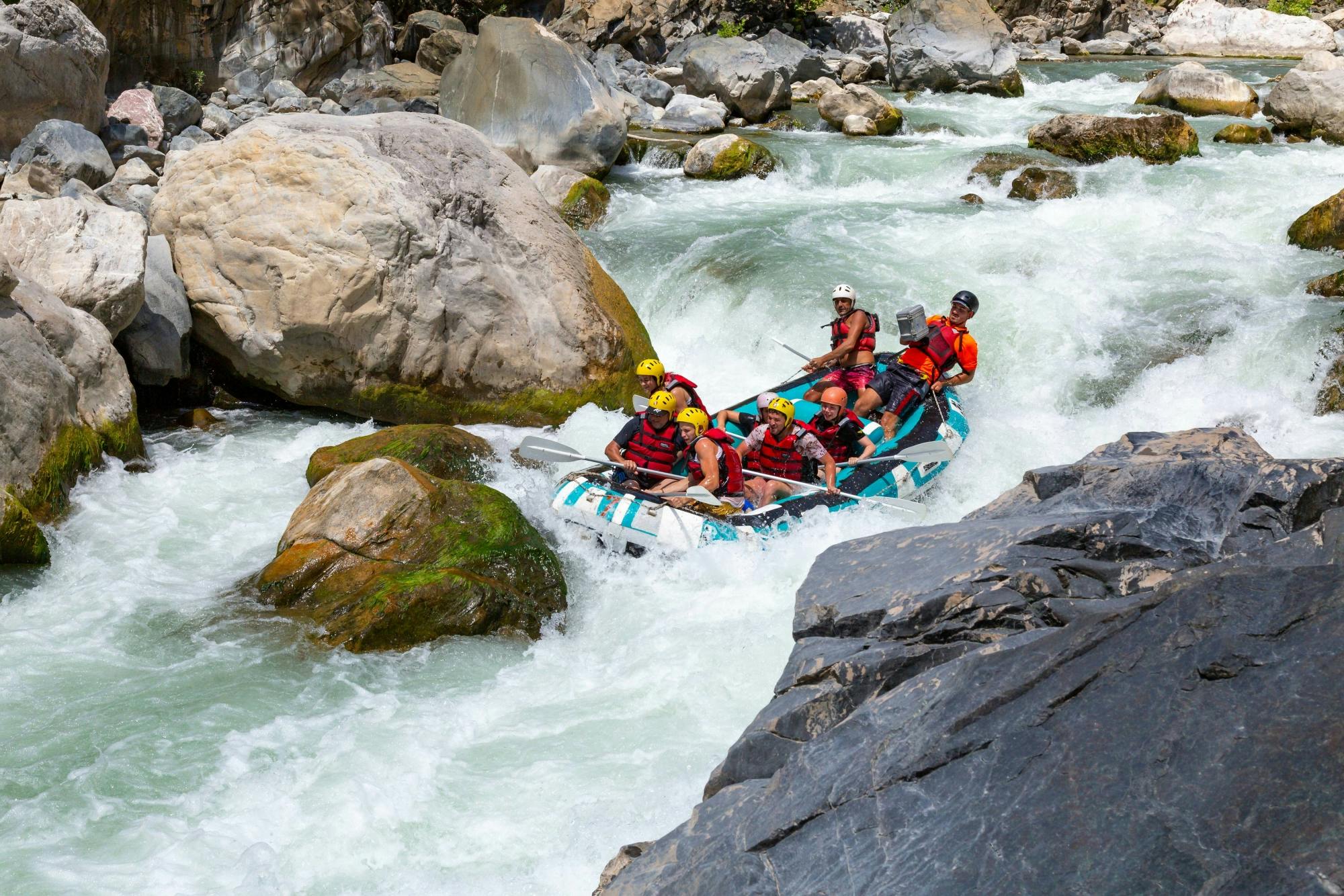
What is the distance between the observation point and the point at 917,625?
3393mm

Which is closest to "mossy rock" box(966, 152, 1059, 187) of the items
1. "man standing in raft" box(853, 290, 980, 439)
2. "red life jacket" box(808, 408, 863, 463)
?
"man standing in raft" box(853, 290, 980, 439)

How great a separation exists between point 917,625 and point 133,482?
18.9 ft

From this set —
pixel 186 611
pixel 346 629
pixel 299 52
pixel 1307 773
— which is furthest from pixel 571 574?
pixel 299 52

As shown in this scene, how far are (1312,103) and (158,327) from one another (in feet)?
46.4

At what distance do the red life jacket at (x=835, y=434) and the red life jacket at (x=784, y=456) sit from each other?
0.19m

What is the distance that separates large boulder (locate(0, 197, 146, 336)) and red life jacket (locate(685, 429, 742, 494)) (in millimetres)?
3899

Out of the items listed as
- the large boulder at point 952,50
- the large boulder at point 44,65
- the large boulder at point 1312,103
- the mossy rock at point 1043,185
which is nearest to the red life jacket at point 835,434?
the mossy rock at point 1043,185

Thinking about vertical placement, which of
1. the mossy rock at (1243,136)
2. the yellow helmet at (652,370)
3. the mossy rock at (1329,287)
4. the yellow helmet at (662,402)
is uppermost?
the yellow helmet at (662,402)

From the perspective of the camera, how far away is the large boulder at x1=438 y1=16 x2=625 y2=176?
14.1 meters

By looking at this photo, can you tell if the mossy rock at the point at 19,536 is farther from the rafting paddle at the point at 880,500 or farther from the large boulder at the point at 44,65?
the large boulder at the point at 44,65

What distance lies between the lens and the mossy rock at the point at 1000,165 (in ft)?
45.2

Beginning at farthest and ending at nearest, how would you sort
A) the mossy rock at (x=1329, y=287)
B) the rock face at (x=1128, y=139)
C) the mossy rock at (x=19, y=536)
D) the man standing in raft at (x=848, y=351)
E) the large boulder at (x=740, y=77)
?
the large boulder at (x=740, y=77) < the rock face at (x=1128, y=139) < the mossy rock at (x=1329, y=287) < the man standing in raft at (x=848, y=351) < the mossy rock at (x=19, y=536)

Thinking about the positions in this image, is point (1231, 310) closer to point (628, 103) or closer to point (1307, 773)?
point (1307, 773)

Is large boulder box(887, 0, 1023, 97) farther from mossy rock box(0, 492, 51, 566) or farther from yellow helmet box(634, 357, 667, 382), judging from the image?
mossy rock box(0, 492, 51, 566)
